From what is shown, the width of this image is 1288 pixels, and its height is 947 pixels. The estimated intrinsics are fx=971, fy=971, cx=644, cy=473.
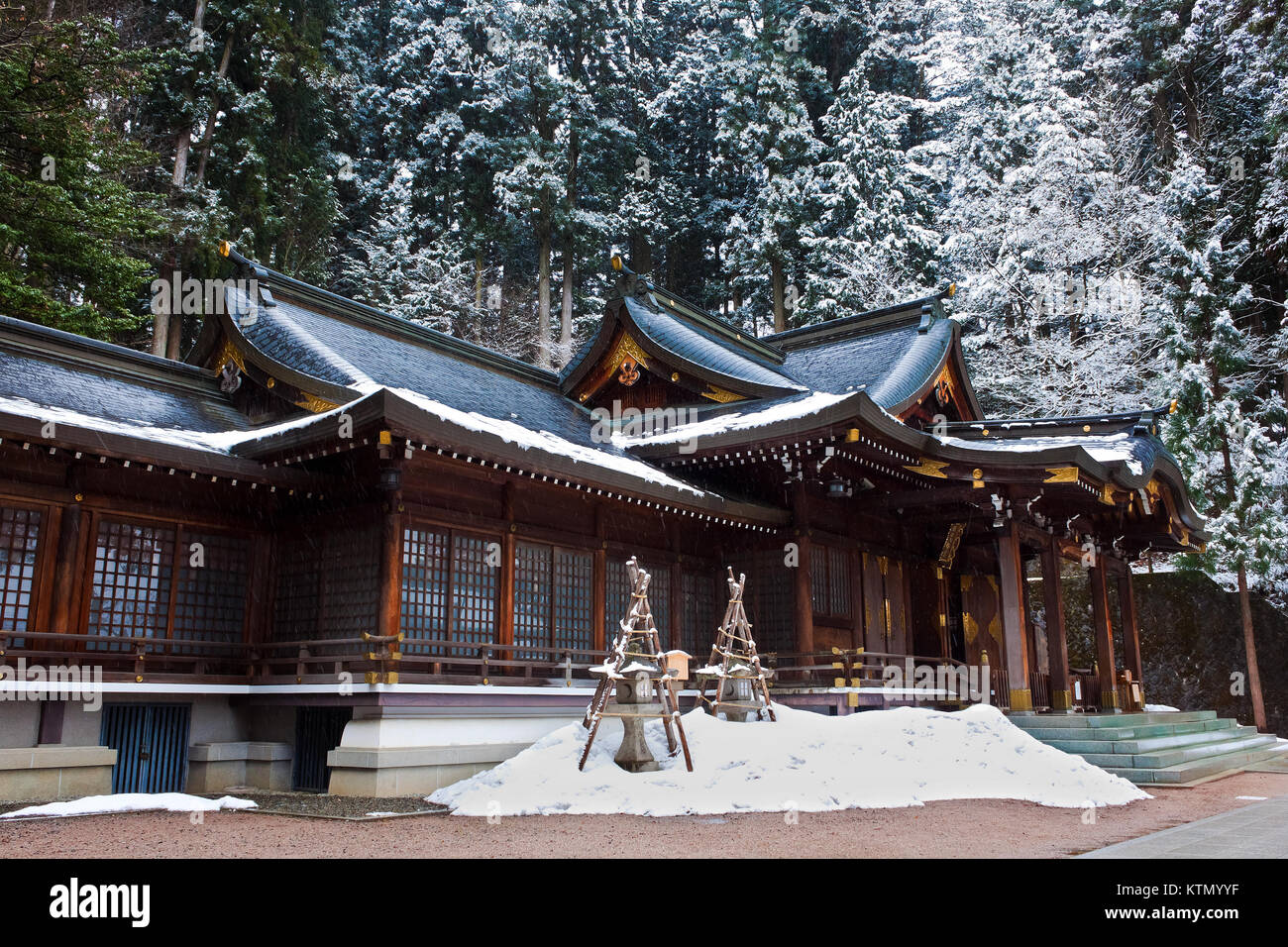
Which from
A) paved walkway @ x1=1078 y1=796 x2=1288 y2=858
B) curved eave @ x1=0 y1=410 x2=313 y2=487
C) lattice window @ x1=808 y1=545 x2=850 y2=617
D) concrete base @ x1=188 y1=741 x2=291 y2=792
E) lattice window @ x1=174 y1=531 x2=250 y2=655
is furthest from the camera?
lattice window @ x1=808 y1=545 x2=850 y2=617

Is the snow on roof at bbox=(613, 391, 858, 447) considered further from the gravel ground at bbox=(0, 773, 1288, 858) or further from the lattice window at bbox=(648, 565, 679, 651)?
the gravel ground at bbox=(0, 773, 1288, 858)

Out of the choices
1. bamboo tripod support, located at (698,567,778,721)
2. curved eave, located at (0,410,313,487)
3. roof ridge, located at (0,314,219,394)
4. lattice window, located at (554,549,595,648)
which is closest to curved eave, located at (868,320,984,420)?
bamboo tripod support, located at (698,567,778,721)

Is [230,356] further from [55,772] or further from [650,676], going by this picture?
[650,676]

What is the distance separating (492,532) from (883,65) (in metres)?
36.7

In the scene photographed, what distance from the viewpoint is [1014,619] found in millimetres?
16359

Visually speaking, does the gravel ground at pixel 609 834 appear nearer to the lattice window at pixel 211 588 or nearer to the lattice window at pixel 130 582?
the lattice window at pixel 130 582

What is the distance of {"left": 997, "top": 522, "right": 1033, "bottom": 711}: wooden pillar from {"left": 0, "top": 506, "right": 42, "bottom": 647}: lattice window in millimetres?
14048

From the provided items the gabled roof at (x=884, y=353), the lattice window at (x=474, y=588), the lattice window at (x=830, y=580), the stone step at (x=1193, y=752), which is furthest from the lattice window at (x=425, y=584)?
the stone step at (x=1193, y=752)

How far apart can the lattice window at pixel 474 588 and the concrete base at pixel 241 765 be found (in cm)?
275

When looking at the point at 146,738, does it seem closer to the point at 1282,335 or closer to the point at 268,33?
the point at 268,33

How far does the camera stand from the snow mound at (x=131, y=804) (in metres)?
9.81

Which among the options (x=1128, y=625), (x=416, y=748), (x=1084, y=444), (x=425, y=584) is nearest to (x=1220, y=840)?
(x=416, y=748)

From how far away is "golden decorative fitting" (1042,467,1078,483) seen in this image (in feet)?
49.9

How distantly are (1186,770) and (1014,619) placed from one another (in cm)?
337
